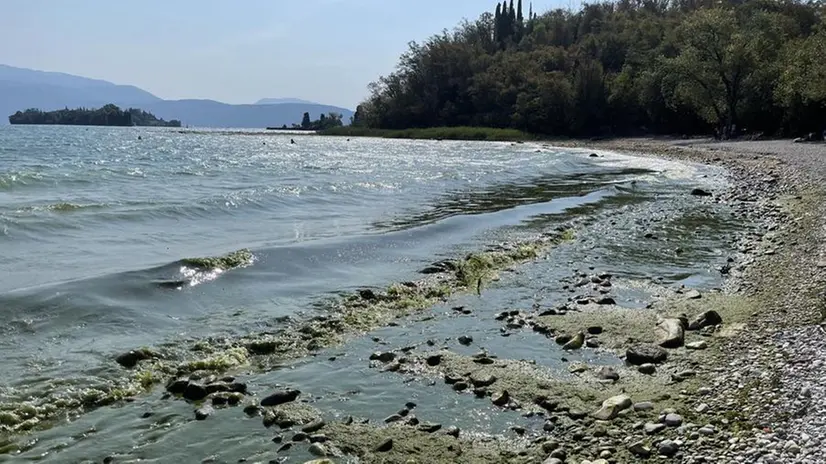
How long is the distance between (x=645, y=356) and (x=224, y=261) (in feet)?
29.8

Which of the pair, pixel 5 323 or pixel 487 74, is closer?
pixel 5 323

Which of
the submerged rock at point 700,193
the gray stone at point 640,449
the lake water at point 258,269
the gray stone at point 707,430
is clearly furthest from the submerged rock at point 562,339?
the submerged rock at point 700,193

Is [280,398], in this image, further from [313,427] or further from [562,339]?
[562,339]

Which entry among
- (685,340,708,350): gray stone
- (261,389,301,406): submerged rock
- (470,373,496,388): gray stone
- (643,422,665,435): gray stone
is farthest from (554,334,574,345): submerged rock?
(261,389,301,406): submerged rock

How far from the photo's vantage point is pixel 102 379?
7.30 metres

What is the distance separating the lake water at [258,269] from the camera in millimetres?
6395

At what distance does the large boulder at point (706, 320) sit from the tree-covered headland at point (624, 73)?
4089cm

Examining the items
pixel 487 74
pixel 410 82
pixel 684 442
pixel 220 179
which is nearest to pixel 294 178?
pixel 220 179

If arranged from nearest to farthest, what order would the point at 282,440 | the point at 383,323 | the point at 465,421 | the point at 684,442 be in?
1. the point at 684,442
2. the point at 282,440
3. the point at 465,421
4. the point at 383,323

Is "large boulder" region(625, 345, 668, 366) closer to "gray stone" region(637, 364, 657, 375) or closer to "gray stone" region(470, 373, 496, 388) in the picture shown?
"gray stone" region(637, 364, 657, 375)

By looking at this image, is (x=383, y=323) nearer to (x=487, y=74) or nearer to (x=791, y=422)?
(x=791, y=422)

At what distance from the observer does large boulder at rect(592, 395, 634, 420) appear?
604cm

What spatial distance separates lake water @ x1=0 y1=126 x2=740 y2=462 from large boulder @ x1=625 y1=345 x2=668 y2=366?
0.92 metres

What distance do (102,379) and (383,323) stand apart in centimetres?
412
